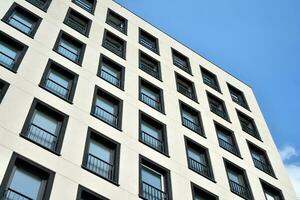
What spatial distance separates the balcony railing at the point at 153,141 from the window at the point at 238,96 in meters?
12.6

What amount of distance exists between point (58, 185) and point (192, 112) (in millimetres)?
13071

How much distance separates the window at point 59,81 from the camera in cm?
A: 2161

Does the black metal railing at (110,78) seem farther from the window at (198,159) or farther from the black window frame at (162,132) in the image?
the window at (198,159)

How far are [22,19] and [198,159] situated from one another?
12479mm

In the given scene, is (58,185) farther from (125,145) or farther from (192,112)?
(192,112)

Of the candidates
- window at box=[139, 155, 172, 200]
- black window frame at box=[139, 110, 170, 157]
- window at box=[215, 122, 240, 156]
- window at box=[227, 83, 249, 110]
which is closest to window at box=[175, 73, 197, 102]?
window at box=[215, 122, 240, 156]

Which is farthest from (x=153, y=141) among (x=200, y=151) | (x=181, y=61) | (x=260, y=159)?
(x=181, y=61)

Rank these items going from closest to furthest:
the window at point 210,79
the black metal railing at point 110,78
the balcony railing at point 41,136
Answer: the balcony railing at point 41,136 → the black metal railing at point 110,78 → the window at point 210,79

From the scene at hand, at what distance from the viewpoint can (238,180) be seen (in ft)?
83.0

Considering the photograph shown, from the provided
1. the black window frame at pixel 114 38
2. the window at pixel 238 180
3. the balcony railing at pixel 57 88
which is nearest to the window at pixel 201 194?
the window at pixel 238 180

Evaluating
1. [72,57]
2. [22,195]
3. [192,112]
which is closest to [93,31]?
[72,57]

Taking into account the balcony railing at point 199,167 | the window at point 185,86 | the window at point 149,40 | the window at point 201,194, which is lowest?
the window at point 201,194

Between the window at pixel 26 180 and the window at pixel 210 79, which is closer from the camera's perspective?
the window at pixel 26 180

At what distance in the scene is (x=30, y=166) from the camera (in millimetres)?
17016
